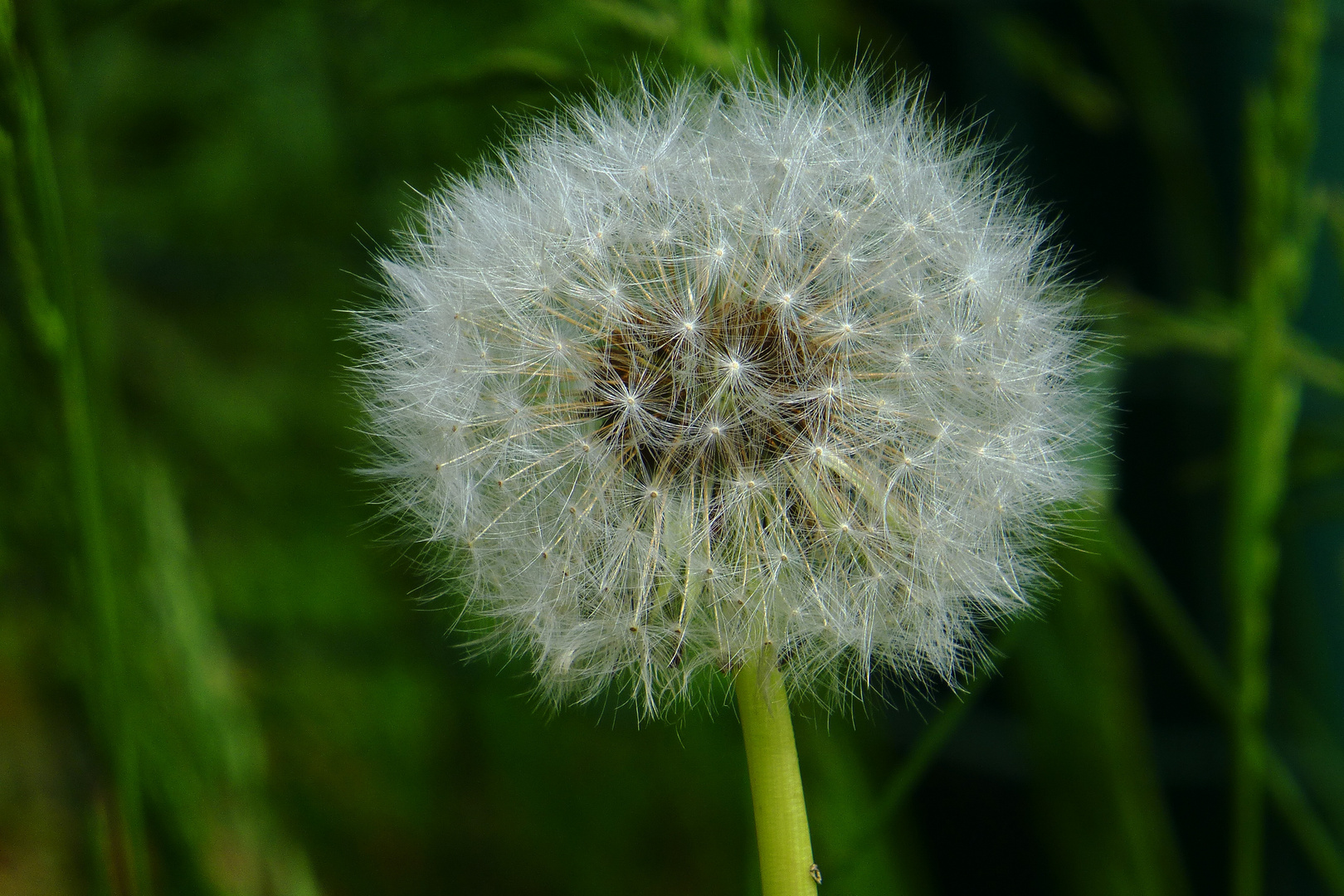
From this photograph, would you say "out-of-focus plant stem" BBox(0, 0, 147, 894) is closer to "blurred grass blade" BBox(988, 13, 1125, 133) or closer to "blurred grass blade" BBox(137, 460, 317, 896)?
"blurred grass blade" BBox(137, 460, 317, 896)

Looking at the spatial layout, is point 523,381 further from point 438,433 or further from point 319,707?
point 319,707

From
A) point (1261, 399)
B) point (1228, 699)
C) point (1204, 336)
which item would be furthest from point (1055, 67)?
point (1228, 699)

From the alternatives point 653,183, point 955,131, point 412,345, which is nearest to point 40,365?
point 412,345

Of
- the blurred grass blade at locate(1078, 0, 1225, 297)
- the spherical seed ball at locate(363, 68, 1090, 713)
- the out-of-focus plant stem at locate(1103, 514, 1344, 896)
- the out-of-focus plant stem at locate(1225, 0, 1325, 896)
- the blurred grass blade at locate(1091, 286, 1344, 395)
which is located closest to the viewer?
the spherical seed ball at locate(363, 68, 1090, 713)

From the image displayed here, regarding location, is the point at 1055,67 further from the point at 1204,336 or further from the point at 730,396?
the point at 730,396

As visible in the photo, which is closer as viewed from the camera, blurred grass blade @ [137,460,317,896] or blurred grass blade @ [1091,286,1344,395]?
blurred grass blade @ [137,460,317,896]

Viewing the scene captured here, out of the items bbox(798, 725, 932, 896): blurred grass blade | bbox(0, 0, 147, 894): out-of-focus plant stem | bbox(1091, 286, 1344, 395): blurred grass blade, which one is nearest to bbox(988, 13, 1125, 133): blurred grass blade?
bbox(1091, 286, 1344, 395): blurred grass blade
